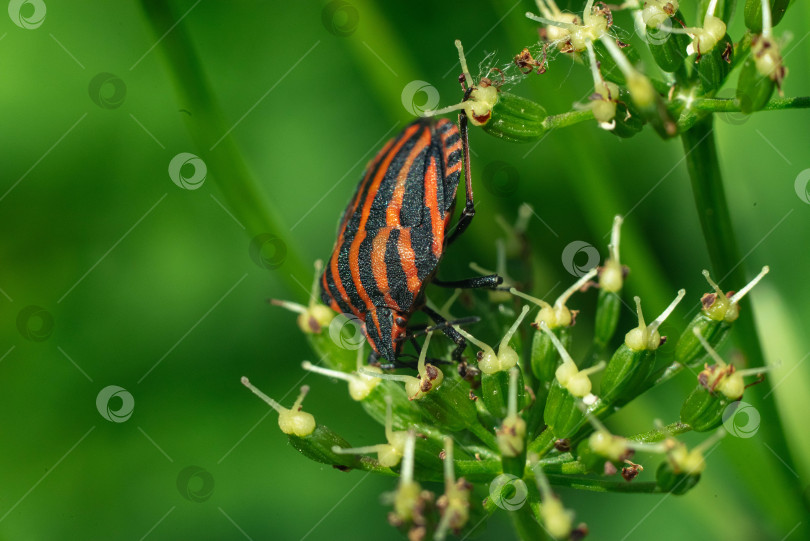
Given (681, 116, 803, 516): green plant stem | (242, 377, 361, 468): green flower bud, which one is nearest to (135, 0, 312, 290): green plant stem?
(242, 377, 361, 468): green flower bud

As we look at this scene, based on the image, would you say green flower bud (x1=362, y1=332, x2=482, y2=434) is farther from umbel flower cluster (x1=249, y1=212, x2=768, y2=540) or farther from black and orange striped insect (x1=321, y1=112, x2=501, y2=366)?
black and orange striped insect (x1=321, y1=112, x2=501, y2=366)

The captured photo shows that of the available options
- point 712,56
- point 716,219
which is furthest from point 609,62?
point 716,219

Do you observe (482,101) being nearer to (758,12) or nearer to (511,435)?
(758,12)

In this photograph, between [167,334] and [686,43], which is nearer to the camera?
[686,43]

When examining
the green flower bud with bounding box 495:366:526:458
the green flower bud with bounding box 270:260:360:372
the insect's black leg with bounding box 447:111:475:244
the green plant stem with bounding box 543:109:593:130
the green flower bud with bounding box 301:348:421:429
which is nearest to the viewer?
the green flower bud with bounding box 495:366:526:458

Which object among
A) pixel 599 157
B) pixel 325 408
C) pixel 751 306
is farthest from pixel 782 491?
pixel 325 408

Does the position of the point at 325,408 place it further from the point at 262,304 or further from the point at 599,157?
the point at 599,157

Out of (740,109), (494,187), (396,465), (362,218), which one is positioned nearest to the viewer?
(740,109)
